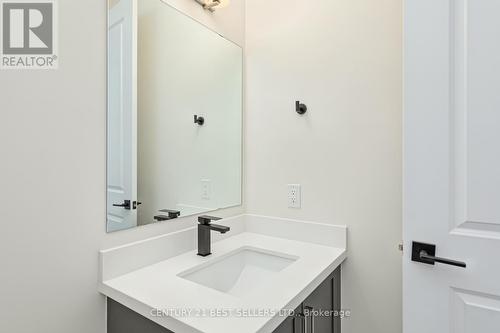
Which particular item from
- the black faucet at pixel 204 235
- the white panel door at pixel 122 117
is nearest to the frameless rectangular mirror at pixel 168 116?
the white panel door at pixel 122 117

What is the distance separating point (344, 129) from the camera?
51.4 inches

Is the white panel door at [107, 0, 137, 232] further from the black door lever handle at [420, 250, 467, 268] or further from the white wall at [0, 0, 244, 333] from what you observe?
the black door lever handle at [420, 250, 467, 268]

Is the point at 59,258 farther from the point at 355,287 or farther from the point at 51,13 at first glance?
the point at 355,287

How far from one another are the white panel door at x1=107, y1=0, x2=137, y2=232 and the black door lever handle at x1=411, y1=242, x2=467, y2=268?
1039 millimetres

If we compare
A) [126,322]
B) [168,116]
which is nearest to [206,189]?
[168,116]

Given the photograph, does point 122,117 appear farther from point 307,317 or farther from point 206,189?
point 307,317

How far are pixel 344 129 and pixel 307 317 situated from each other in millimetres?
834

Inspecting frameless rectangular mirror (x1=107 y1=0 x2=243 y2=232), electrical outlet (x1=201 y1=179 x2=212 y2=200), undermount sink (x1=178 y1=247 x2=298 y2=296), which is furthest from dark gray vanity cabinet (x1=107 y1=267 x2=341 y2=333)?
electrical outlet (x1=201 y1=179 x2=212 y2=200)

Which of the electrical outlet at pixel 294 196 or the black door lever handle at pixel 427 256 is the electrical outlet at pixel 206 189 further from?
the black door lever handle at pixel 427 256

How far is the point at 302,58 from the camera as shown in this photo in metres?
1.42

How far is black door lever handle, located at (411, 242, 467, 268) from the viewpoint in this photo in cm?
87

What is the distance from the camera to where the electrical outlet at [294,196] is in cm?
144

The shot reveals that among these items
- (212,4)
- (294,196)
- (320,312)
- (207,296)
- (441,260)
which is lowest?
(320,312)

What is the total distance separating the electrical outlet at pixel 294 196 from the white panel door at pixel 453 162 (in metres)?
0.56
